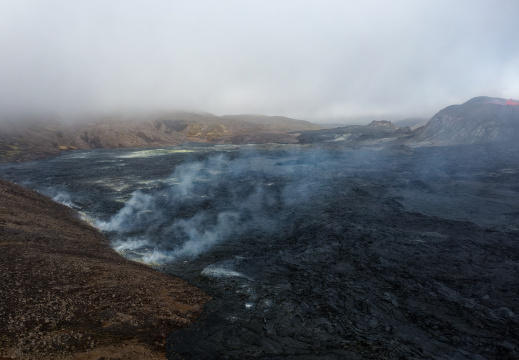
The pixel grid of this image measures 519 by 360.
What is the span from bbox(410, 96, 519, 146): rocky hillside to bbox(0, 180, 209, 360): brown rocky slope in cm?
7505

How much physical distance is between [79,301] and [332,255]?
11944 mm

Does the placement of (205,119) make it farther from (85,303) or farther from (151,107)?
(85,303)

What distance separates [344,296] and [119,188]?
29.2 meters

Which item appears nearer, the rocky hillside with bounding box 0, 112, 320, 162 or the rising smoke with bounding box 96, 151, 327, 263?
the rising smoke with bounding box 96, 151, 327, 263

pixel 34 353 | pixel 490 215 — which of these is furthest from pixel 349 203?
pixel 34 353

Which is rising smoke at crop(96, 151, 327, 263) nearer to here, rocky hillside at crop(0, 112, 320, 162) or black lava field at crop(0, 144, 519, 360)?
black lava field at crop(0, 144, 519, 360)

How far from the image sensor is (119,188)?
34875mm

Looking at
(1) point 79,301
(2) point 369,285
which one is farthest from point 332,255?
(1) point 79,301

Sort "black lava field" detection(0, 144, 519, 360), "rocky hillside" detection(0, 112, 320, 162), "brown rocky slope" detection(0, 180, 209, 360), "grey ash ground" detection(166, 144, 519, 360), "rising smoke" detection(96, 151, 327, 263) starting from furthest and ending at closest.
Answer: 1. "rocky hillside" detection(0, 112, 320, 162)
2. "rising smoke" detection(96, 151, 327, 263)
3. "black lava field" detection(0, 144, 519, 360)
4. "grey ash ground" detection(166, 144, 519, 360)
5. "brown rocky slope" detection(0, 180, 209, 360)

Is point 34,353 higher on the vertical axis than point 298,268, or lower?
higher

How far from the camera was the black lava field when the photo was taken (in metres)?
10.3

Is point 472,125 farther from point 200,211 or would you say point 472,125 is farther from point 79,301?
point 79,301

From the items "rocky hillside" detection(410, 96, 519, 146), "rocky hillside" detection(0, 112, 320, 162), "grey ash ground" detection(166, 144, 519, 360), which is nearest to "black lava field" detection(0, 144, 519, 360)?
"grey ash ground" detection(166, 144, 519, 360)

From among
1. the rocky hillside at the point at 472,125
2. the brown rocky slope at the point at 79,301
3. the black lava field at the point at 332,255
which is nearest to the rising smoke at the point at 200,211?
the black lava field at the point at 332,255
